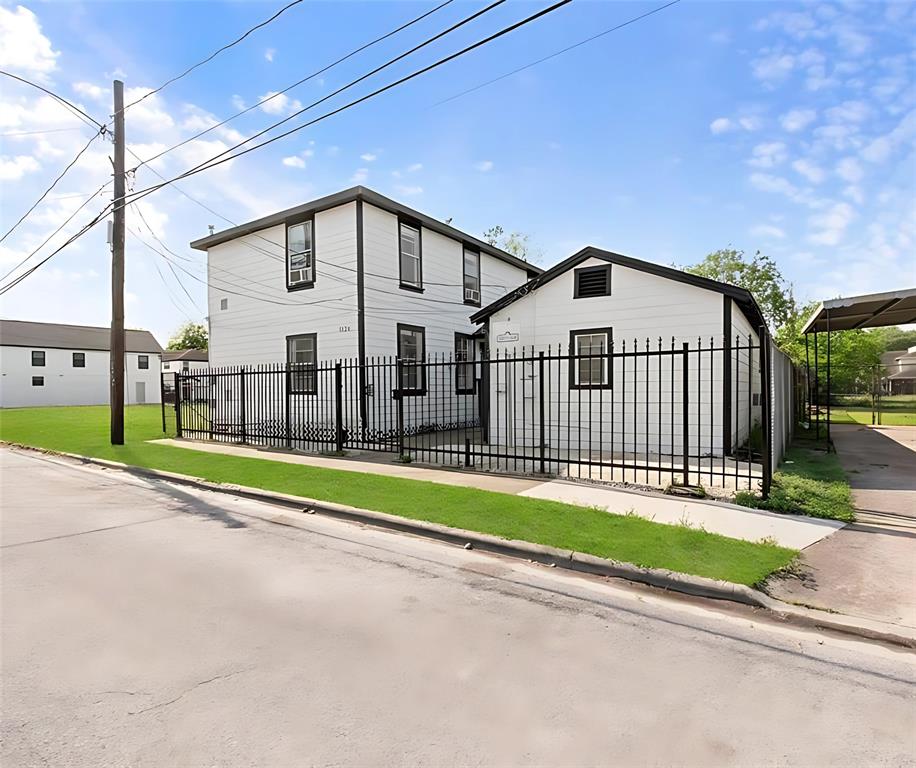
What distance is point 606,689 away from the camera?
302 cm

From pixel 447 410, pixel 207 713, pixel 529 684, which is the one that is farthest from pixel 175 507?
pixel 447 410

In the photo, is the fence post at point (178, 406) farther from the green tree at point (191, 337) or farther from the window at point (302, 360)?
the green tree at point (191, 337)

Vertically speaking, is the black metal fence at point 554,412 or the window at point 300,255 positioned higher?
the window at point 300,255

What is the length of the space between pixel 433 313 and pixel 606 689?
49.0 ft

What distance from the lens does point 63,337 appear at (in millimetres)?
44094

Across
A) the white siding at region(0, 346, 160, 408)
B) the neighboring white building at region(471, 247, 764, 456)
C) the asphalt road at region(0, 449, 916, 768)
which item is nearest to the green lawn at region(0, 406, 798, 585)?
the asphalt road at region(0, 449, 916, 768)

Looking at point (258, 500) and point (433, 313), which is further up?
point (433, 313)

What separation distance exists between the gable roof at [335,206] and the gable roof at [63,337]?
33195mm

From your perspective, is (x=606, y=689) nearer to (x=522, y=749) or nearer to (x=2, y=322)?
(x=522, y=749)

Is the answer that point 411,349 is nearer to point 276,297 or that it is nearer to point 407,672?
point 276,297

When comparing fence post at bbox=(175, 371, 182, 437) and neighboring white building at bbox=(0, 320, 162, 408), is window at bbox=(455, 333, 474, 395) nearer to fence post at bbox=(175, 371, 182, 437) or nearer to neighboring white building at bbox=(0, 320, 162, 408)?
fence post at bbox=(175, 371, 182, 437)

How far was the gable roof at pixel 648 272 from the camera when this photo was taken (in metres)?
10.3

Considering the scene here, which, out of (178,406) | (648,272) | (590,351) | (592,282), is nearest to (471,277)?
(592,282)

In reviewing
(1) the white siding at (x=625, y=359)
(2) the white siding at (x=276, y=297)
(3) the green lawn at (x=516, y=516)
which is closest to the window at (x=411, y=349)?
(2) the white siding at (x=276, y=297)
